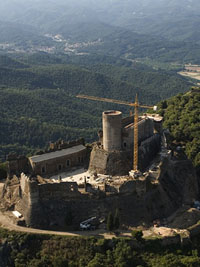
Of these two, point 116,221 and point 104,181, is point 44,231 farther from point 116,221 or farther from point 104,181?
point 104,181

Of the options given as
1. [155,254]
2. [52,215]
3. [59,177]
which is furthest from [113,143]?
[155,254]

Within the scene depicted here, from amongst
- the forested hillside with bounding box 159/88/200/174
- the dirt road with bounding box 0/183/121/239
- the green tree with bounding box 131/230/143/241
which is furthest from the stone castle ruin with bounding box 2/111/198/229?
the forested hillside with bounding box 159/88/200/174

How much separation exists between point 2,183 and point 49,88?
141m

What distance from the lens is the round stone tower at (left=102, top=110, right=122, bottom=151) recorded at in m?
59.2

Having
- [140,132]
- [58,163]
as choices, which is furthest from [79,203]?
[140,132]

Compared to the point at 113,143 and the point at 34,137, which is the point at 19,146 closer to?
the point at 34,137

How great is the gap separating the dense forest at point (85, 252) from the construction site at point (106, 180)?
10.6ft

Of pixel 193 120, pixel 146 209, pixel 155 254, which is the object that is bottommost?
pixel 155 254

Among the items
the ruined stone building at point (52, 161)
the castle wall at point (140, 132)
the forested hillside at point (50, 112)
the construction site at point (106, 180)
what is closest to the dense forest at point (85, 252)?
the construction site at point (106, 180)

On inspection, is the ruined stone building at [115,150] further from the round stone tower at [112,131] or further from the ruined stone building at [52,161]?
the ruined stone building at [52,161]

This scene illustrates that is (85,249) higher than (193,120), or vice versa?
(193,120)

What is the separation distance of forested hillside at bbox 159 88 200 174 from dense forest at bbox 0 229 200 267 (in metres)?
29.5

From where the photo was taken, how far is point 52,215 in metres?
51.1

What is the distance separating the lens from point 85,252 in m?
46.3
